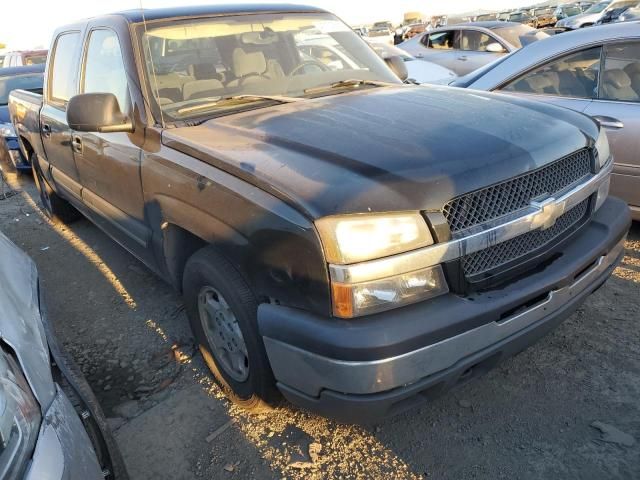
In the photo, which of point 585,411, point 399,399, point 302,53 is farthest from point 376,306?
point 302,53

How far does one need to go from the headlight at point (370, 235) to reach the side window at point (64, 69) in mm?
3048

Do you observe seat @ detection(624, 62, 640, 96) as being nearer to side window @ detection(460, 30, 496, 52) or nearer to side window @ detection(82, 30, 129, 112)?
side window @ detection(82, 30, 129, 112)

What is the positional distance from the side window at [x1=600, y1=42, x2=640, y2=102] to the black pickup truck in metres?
1.48

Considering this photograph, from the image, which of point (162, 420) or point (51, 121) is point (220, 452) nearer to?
point (162, 420)

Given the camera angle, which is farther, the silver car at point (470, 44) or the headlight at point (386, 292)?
the silver car at point (470, 44)

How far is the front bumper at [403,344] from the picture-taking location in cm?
181

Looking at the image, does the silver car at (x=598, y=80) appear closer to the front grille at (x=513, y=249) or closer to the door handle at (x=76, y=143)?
the front grille at (x=513, y=249)

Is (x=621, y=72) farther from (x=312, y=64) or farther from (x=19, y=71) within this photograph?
(x=19, y=71)

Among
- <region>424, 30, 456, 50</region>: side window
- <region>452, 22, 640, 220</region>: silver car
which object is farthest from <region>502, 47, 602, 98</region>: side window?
<region>424, 30, 456, 50</region>: side window

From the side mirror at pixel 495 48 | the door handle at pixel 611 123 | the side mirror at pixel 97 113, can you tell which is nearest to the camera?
the side mirror at pixel 97 113

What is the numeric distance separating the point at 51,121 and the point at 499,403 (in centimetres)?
393

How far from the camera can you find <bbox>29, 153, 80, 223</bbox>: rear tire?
18.0ft

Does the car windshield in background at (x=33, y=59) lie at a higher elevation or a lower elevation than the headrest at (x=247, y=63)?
lower

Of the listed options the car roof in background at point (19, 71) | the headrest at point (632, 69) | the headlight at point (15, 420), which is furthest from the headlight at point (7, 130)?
the headrest at point (632, 69)
